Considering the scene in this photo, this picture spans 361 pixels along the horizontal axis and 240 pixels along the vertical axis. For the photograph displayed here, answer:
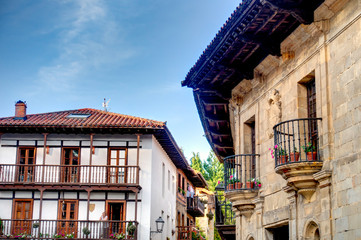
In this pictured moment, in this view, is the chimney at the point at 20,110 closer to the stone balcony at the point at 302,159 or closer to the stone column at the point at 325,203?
the stone balcony at the point at 302,159

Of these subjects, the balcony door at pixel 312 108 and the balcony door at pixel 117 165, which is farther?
the balcony door at pixel 117 165

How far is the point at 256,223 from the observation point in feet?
51.0

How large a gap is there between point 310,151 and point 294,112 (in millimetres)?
1622

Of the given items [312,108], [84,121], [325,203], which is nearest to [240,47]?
[312,108]

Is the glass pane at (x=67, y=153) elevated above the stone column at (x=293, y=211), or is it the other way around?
the glass pane at (x=67, y=153)

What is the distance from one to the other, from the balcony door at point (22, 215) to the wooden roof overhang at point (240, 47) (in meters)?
14.7

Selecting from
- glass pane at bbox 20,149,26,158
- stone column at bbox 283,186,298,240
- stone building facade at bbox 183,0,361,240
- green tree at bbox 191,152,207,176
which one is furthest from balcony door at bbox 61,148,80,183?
green tree at bbox 191,152,207,176

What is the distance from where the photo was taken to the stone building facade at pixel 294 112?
10766 mm

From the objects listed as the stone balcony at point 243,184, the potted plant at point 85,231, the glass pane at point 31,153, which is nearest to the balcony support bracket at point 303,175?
the stone balcony at point 243,184

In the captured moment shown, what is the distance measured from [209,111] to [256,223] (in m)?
5.86

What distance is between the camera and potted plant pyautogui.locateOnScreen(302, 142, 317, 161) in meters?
11.8

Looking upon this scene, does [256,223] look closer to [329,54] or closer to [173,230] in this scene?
[329,54]

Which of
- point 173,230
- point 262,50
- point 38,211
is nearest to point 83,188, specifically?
point 38,211

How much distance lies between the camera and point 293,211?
12898 millimetres
